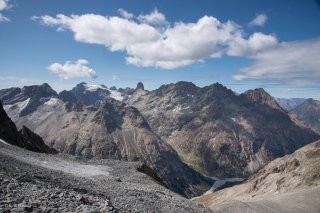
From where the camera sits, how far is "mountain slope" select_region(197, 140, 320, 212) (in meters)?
83.2

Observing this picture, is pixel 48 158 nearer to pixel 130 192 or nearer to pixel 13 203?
pixel 130 192

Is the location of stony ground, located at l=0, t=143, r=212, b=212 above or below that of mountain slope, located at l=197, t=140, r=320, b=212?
above

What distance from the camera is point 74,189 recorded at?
33.1 meters

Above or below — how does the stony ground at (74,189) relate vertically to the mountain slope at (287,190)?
above

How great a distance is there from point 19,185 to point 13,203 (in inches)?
173

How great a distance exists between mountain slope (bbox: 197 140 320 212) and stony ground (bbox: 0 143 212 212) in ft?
99.4

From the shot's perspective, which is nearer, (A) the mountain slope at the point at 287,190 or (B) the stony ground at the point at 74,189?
(B) the stony ground at the point at 74,189

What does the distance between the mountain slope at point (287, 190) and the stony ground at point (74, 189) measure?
99.4 ft

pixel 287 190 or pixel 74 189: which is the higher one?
pixel 74 189

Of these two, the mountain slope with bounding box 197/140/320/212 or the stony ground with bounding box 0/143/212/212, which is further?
the mountain slope with bounding box 197/140/320/212

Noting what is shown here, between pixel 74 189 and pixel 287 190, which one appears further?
pixel 287 190

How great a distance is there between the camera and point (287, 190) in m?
140

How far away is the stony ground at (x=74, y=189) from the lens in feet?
78.5

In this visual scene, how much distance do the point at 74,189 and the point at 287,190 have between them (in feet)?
403
